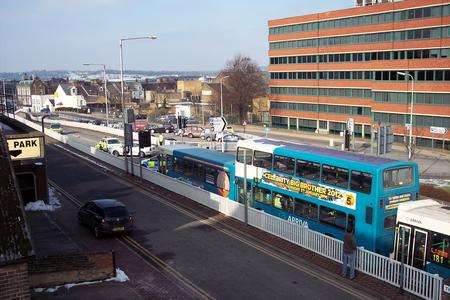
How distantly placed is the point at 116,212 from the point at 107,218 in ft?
1.95

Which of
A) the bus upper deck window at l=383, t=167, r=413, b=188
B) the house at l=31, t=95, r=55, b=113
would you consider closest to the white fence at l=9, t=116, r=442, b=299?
the bus upper deck window at l=383, t=167, r=413, b=188

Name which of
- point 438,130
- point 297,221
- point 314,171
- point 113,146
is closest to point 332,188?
point 314,171

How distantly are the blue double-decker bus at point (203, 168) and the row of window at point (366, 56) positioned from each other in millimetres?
39655

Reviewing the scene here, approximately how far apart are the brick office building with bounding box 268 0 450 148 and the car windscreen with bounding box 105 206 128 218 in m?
48.3

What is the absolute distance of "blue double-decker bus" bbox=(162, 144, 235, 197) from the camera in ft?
95.8

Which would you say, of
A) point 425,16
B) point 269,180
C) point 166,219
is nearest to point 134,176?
point 166,219

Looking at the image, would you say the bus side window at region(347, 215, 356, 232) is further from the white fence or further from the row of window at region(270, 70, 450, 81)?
the row of window at region(270, 70, 450, 81)

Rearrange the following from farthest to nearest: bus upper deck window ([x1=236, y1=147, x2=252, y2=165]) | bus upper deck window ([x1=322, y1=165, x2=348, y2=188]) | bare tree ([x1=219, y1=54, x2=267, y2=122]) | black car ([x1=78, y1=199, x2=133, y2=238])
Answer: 1. bare tree ([x1=219, y1=54, x2=267, y2=122])
2. bus upper deck window ([x1=236, y1=147, x2=252, y2=165])
3. black car ([x1=78, y1=199, x2=133, y2=238])
4. bus upper deck window ([x1=322, y1=165, x2=348, y2=188])

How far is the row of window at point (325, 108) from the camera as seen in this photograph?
75.8 m

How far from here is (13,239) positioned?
43.2ft

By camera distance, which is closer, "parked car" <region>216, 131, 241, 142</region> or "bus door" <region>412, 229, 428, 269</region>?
"bus door" <region>412, 229, 428, 269</region>

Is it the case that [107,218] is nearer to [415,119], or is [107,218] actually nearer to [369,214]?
[369,214]

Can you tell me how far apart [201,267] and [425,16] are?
5437 cm

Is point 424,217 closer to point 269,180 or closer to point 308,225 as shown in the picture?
point 308,225
